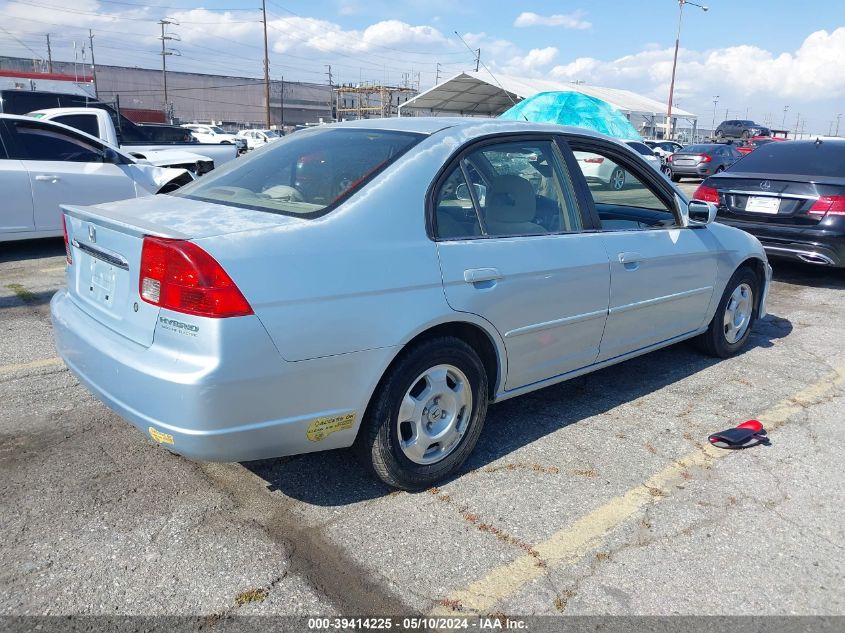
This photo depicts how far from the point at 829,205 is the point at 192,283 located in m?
6.91

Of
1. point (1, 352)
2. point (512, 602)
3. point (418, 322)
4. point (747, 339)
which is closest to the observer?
point (512, 602)

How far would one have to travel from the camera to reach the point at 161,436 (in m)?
2.60

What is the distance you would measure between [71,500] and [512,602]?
1.90m

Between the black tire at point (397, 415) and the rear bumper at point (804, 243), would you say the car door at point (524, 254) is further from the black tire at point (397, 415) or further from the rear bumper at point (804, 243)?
the rear bumper at point (804, 243)

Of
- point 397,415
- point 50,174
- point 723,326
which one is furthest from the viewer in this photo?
point 50,174

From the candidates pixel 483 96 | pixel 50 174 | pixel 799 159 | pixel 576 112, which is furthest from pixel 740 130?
pixel 50 174

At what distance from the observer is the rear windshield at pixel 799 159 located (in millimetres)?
7660

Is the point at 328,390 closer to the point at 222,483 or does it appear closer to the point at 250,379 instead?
the point at 250,379

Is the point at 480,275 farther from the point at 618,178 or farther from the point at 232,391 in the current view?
the point at 618,178

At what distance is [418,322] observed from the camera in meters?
2.89

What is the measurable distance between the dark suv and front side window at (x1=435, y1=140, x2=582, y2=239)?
41142mm

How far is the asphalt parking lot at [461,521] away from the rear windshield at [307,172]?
1269 millimetres

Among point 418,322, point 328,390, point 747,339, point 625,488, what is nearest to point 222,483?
point 328,390

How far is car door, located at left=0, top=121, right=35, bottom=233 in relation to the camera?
779 centimetres
